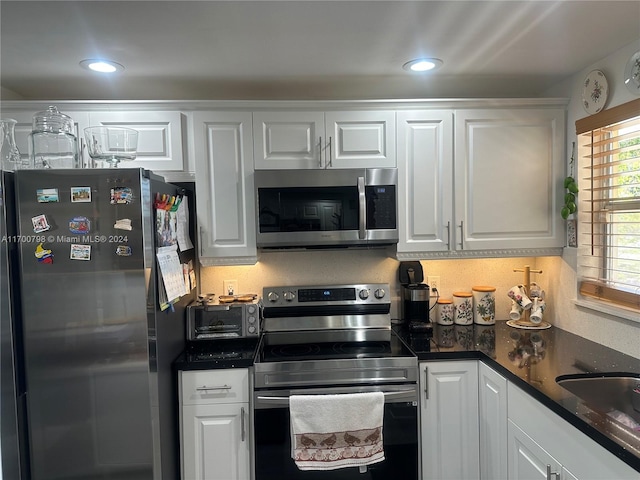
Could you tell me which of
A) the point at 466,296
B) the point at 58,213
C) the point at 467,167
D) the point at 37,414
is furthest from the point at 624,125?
the point at 37,414

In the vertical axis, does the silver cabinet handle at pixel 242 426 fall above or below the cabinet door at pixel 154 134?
below

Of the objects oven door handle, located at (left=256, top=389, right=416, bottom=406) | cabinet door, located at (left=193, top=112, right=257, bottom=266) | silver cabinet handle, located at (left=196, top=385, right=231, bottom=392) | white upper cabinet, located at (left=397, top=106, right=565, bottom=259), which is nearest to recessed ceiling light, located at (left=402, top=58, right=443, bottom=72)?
white upper cabinet, located at (left=397, top=106, right=565, bottom=259)

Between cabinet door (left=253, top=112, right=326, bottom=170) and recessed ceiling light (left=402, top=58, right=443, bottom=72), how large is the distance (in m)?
0.50

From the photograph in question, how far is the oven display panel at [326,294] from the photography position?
2.20 m

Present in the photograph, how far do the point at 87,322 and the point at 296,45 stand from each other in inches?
55.4

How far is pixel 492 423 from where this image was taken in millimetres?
1800

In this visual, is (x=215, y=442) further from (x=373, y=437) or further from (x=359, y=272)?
(x=359, y=272)

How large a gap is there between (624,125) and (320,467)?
2.08m

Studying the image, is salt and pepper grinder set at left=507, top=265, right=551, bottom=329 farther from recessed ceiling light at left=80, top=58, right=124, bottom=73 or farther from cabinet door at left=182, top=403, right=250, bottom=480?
recessed ceiling light at left=80, top=58, right=124, bottom=73

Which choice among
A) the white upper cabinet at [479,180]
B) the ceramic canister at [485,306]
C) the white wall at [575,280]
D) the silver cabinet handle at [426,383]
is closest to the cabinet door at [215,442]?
the silver cabinet handle at [426,383]

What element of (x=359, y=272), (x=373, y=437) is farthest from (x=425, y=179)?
(x=373, y=437)

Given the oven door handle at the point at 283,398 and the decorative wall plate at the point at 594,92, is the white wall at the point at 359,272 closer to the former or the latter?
the oven door handle at the point at 283,398

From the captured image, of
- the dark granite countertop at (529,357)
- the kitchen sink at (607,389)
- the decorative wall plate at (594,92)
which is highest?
the decorative wall plate at (594,92)

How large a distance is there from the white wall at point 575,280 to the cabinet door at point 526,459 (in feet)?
2.22
